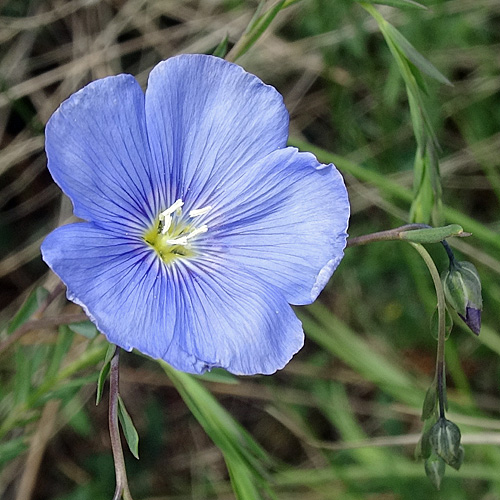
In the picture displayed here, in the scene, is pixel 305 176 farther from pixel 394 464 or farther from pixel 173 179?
pixel 394 464

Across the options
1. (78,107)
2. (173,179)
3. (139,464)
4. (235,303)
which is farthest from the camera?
(139,464)

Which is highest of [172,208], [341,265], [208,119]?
[208,119]

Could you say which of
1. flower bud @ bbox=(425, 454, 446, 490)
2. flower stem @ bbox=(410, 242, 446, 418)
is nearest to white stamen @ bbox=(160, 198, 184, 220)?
flower stem @ bbox=(410, 242, 446, 418)

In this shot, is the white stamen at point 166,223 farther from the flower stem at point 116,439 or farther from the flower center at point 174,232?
the flower stem at point 116,439

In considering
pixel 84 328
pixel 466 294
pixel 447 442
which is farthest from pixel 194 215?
pixel 447 442

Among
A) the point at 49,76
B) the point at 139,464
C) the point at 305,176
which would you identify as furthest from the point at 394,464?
the point at 49,76

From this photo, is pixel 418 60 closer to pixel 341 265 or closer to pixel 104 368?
pixel 104 368
